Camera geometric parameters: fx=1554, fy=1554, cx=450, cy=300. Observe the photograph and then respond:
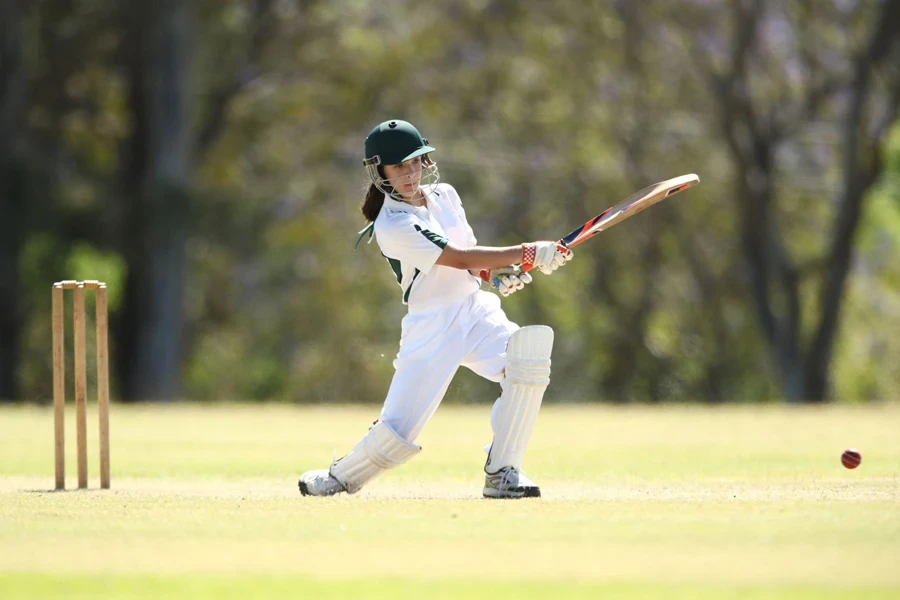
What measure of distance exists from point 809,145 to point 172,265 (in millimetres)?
10569

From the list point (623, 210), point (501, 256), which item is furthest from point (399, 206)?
point (623, 210)

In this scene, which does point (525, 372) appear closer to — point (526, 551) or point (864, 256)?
point (526, 551)

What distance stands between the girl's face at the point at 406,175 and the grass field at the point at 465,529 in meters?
1.31

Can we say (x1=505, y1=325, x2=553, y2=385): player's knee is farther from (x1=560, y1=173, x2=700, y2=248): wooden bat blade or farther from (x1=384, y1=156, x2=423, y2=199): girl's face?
(x1=384, y1=156, x2=423, y2=199): girl's face

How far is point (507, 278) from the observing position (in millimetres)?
6496

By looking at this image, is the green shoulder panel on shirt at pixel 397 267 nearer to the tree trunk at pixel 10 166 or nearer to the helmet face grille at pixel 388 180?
the helmet face grille at pixel 388 180

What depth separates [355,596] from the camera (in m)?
4.05

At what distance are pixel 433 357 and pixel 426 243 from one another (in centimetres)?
49

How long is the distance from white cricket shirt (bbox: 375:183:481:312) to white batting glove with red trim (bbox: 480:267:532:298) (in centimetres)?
11

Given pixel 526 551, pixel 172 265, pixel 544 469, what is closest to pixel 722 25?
pixel 172 265

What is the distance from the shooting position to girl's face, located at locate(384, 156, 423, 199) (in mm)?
6527

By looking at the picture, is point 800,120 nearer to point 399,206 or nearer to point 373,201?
point 373,201

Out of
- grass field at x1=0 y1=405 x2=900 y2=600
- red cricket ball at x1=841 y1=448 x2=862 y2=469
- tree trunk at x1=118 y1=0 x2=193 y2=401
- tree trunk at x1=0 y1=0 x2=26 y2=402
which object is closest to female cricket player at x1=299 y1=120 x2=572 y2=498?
grass field at x1=0 y1=405 x2=900 y2=600

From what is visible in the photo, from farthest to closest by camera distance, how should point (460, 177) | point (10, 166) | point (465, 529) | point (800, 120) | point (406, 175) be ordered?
point (460, 177) < point (800, 120) < point (10, 166) < point (406, 175) < point (465, 529)
